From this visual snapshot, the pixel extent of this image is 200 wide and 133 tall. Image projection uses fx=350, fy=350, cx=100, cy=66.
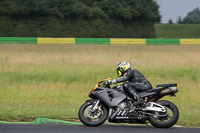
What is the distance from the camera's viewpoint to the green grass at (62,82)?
9664 mm

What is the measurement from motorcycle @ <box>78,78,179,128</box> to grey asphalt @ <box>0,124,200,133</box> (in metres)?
0.15

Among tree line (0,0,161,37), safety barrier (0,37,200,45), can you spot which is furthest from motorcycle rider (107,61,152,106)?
tree line (0,0,161,37)

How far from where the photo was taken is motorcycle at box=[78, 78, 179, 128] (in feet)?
24.3

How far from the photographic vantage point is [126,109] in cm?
750

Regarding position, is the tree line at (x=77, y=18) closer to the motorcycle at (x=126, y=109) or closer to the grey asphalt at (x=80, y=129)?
the grey asphalt at (x=80, y=129)

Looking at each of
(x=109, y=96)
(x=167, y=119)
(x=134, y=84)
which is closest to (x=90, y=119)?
(x=109, y=96)

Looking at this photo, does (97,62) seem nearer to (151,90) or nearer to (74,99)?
(74,99)

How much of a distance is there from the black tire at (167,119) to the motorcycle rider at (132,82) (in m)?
0.45

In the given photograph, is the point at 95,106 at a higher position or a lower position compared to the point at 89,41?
lower

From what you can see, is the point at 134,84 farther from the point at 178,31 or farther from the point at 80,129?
the point at 178,31

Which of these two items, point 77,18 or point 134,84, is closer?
point 134,84

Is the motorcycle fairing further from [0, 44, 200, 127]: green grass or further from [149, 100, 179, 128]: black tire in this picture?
[0, 44, 200, 127]: green grass

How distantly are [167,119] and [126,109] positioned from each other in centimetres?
90

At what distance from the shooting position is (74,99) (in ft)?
38.3
